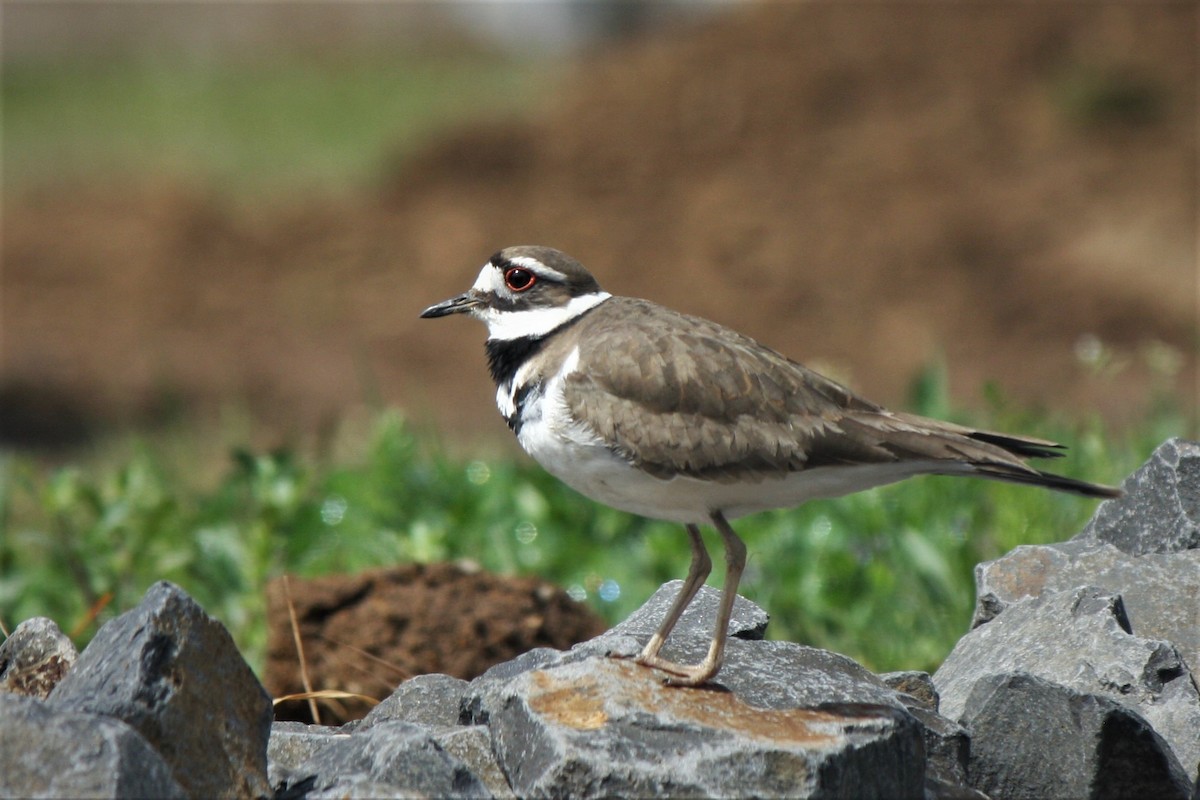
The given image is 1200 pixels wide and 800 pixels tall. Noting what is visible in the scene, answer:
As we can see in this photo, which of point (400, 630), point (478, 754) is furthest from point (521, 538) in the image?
point (478, 754)

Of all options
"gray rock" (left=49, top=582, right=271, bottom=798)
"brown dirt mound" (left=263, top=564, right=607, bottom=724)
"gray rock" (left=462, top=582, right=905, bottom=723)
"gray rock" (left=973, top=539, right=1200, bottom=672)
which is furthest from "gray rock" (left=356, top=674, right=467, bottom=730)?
"gray rock" (left=973, top=539, right=1200, bottom=672)

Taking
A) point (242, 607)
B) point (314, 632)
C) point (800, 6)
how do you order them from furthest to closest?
point (800, 6)
point (242, 607)
point (314, 632)

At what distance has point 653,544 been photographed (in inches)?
242

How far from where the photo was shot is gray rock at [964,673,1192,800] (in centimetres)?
347

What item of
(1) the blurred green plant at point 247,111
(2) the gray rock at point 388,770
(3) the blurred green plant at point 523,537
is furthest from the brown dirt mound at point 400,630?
(1) the blurred green plant at point 247,111

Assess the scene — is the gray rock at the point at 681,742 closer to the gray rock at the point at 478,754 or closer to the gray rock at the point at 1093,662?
the gray rock at the point at 478,754

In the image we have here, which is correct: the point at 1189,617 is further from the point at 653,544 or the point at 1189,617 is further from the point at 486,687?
the point at 653,544

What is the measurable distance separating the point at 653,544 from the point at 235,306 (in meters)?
7.80

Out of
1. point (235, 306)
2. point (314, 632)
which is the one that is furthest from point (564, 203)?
point (314, 632)

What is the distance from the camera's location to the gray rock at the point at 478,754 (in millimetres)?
3529

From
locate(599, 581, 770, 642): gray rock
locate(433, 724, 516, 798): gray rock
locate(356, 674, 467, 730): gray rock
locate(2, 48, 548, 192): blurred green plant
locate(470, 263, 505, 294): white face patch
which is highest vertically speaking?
locate(470, 263, 505, 294): white face patch

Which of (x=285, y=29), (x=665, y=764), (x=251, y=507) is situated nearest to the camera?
(x=665, y=764)

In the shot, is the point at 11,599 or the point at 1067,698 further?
the point at 11,599

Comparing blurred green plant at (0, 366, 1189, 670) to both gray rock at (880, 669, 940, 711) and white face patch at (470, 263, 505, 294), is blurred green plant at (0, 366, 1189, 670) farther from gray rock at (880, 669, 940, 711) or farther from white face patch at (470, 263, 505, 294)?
white face patch at (470, 263, 505, 294)
